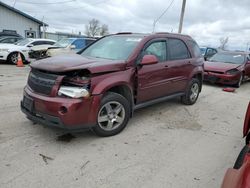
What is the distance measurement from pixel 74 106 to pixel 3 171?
122cm

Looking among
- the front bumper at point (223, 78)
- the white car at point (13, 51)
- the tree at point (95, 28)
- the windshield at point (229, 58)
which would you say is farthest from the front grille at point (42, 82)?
the tree at point (95, 28)

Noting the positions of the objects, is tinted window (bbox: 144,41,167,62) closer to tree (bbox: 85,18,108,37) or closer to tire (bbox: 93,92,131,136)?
tire (bbox: 93,92,131,136)

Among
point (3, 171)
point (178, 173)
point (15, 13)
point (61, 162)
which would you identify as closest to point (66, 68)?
point (61, 162)

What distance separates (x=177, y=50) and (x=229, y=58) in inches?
252

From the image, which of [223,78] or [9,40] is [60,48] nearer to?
[9,40]

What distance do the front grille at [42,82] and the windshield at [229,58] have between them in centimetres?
917

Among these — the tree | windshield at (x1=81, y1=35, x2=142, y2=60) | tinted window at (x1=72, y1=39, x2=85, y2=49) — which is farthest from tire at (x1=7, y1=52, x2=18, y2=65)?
the tree

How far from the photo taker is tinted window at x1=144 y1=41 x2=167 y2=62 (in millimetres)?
4781

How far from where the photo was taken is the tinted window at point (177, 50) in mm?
5371

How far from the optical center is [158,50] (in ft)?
16.6

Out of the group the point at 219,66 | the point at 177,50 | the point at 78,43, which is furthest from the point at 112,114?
the point at 78,43

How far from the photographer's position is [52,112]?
349cm

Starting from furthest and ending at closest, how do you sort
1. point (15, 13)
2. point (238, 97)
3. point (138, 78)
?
point (15, 13), point (238, 97), point (138, 78)

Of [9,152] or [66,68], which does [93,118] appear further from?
[9,152]
